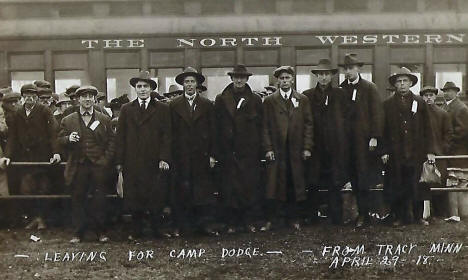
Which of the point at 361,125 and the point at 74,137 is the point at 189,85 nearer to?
the point at 74,137

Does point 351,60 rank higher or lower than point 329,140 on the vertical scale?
higher

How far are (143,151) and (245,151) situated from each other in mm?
811

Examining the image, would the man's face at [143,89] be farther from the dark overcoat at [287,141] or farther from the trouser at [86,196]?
the dark overcoat at [287,141]

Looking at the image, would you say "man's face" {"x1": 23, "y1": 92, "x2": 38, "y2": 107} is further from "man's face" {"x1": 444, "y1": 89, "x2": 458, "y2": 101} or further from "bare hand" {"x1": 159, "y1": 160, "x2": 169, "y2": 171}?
"man's face" {"x1": 444, "y1": 89, "x2": 458, "y2": 101}

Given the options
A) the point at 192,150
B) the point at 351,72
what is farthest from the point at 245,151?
the point at 351,72

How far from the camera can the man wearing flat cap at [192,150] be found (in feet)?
13.2

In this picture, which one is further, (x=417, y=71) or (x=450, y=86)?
(x=417, y=71)

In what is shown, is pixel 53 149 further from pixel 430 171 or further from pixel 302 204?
pixel 430 171

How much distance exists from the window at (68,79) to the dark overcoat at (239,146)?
1.85m

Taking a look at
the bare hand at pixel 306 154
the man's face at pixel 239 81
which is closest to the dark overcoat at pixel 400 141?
the bare hand at pixel 306 154

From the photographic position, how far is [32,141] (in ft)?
14.2

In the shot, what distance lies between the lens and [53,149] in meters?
4.26

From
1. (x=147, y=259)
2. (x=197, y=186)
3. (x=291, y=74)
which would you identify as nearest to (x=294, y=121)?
(x=291, y=74)

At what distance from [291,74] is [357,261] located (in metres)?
1.55
